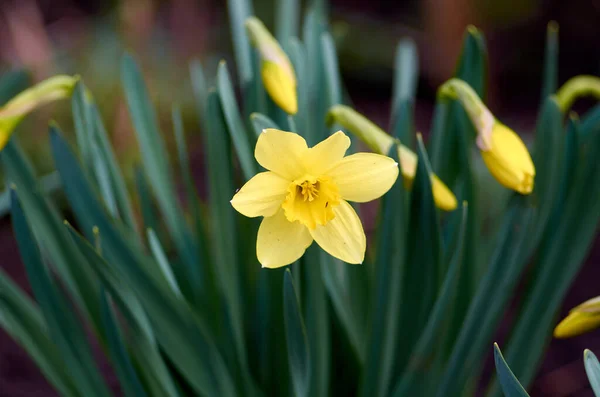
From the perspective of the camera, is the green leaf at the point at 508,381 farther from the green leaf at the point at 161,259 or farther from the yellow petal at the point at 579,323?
the green leaf at the point at 161,259

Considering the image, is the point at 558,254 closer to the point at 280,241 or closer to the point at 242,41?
the point at 280,241

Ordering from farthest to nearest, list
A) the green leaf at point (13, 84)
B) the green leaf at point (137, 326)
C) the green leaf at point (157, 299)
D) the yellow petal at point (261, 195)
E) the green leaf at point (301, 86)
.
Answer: the green leaf at point (13, 84)
the green leaf at point (301, 86)
the green leaf at point (157, 299)
the green leaf at point (137, 326)
the yellow petal at point (261, 195)

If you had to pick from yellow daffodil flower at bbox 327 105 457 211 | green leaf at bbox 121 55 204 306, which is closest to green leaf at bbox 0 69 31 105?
green leaf at bbox 121 55 204 306

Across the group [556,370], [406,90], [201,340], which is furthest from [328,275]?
[556,370]

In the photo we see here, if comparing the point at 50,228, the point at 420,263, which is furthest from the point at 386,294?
the point at 50,228

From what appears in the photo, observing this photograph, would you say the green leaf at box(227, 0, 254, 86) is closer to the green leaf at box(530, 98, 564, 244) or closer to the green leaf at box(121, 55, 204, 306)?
the green leaf at box(121, 55, 204, 306)

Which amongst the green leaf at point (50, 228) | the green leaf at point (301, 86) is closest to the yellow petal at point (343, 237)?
the green leaf at point (301, 86)
